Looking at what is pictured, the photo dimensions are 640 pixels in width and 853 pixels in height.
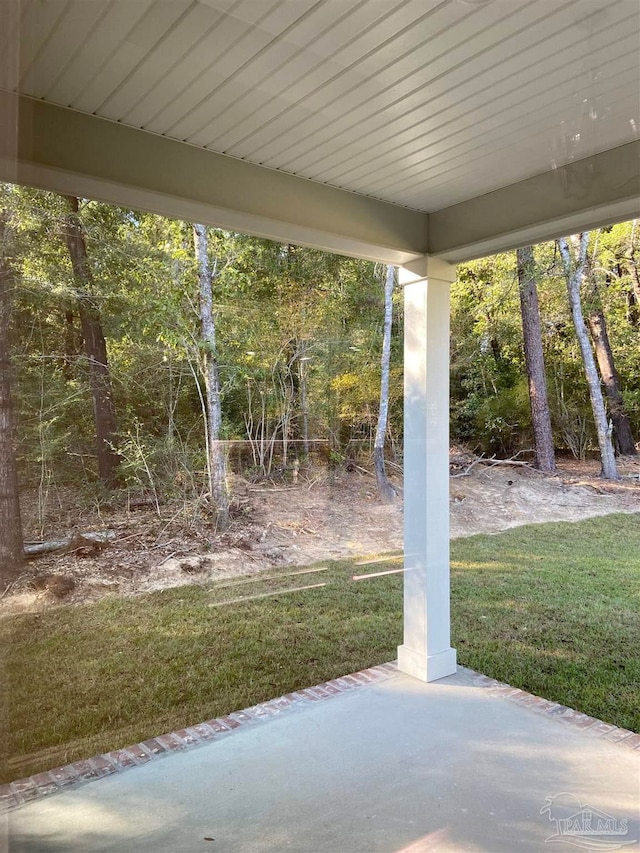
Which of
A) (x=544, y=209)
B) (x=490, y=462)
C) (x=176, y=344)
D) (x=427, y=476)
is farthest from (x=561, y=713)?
(x=176, y=344)

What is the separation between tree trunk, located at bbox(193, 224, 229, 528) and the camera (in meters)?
2.71

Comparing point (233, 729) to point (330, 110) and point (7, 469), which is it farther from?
point (330, 110)

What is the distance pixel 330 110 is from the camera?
5.41 feet

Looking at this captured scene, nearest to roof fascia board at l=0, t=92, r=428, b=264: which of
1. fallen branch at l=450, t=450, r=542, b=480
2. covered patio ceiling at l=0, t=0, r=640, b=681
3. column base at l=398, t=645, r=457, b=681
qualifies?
covered patio ceiling at l=0, t=0, r=640, b=681

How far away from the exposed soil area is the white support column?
0.41m

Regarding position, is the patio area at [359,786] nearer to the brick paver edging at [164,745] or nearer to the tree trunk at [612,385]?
the brick paver edging at [164,745]

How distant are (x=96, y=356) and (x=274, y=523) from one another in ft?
4.26

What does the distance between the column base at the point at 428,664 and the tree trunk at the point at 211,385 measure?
1163mm

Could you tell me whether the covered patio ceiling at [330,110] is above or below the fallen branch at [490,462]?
above

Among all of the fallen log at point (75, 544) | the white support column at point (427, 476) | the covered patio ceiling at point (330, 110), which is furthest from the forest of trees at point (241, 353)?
the covered patio ceiling at point (330, 110)

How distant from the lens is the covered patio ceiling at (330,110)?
1257 millimetres

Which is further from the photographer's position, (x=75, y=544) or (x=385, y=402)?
(x=385, y=402)

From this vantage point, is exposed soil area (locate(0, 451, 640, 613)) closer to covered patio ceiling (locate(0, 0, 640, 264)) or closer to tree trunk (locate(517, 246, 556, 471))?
tree trunk (locate(517, 246, 556, 471))

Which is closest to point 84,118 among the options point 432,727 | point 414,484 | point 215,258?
point 215,258
